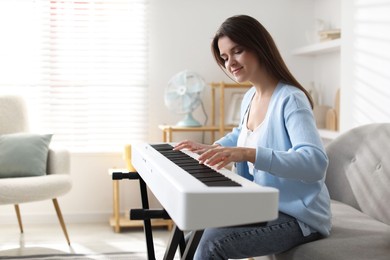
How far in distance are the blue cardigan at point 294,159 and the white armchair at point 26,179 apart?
1931mm

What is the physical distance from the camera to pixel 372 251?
1.76 meters

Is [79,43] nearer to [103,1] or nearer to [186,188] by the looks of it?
[103,1]

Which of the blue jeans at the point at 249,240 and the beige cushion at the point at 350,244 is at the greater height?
the blue jeans at the point at 249,240

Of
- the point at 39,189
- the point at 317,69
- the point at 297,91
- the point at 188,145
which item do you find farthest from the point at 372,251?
the point at 317,69

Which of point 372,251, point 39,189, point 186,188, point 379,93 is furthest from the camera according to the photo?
point 39,189

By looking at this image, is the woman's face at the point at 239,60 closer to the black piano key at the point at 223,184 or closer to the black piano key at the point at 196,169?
the black piano key at the point at 196,169

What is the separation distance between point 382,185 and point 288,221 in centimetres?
62

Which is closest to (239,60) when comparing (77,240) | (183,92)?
(183,92)

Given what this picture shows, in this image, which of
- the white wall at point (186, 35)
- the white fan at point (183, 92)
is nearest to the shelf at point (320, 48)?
the white wall at point (186, 35)

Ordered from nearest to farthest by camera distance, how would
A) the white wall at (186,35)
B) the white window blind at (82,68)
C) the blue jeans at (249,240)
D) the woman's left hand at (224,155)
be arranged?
the woman's left hand at (224,155)
the blue jeans at (249,240)
the white window blind at (82,68)
the white wall at (186,35)

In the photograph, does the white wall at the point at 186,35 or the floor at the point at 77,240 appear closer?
the floor at the point at 77,240

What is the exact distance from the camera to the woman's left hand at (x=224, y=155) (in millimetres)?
1609

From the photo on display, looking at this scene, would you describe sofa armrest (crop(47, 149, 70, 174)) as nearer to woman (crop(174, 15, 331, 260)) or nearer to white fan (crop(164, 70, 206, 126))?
white fan (crop(164, 70, 206, 126))

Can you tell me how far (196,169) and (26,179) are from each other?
7.34 feet
